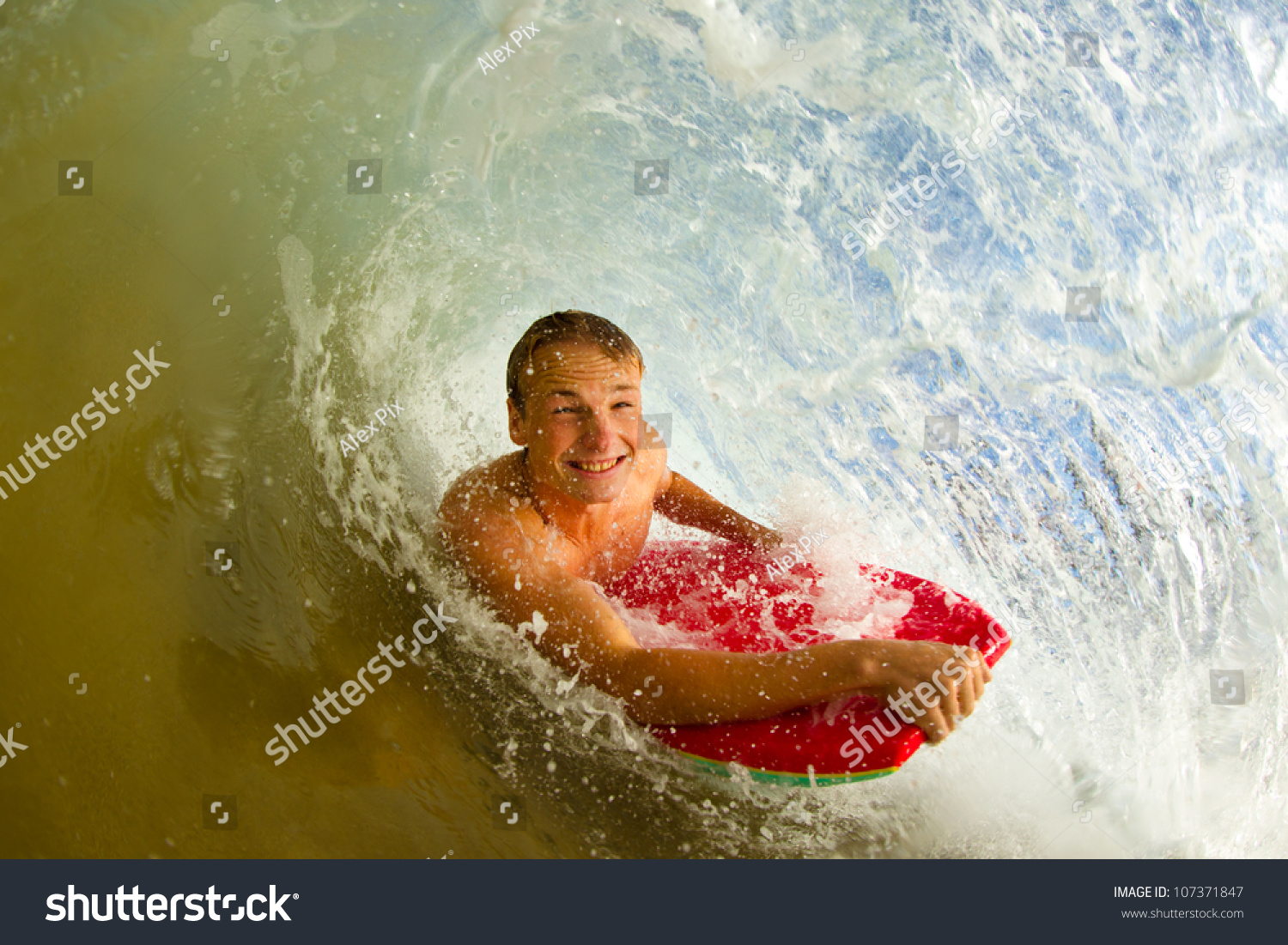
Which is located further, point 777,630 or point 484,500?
point 777,630

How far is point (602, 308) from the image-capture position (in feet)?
7.55

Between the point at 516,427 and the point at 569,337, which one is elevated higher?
the point at 569,337

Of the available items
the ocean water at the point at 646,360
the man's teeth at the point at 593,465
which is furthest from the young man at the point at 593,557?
the ocean water at the point at 646,360

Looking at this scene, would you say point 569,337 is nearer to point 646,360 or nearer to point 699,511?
point 699,511

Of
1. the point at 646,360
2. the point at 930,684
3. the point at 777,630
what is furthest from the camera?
the point at 646,360

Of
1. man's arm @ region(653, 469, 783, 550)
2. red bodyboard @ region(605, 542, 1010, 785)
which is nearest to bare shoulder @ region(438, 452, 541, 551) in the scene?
red bodyboard @ region(605, 542, 1010, 785)

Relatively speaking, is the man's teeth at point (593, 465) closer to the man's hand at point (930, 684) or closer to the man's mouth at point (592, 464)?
the man's mouth at point (592, 464)

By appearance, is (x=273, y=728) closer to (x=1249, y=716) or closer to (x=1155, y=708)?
(x=1155, y=708)

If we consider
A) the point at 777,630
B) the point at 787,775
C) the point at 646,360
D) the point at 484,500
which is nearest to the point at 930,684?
the point at 787,775

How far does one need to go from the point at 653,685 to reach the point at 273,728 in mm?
847

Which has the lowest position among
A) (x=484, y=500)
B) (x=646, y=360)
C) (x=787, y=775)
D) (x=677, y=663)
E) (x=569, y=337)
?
(x=787, y=775)

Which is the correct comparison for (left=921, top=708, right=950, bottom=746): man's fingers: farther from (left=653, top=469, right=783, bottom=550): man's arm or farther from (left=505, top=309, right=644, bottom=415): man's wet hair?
(left=505, top=309, right=644, bottom=415): man's wet hair

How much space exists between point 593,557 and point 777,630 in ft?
1.30

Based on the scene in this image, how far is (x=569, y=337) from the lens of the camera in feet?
4.98
